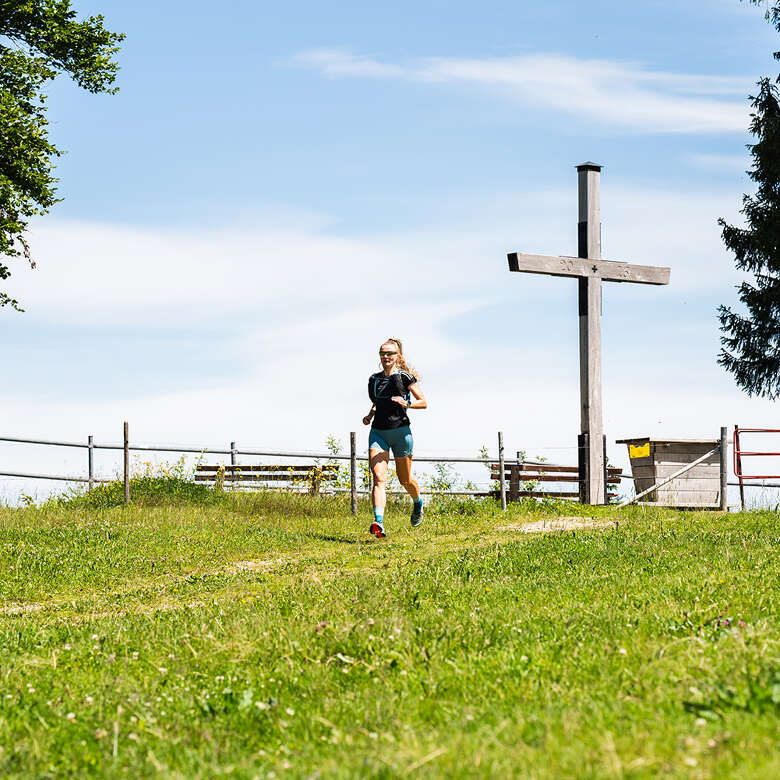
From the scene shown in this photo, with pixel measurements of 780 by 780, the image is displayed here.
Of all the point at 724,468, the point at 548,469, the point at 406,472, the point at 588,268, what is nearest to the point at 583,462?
the point at 724,468

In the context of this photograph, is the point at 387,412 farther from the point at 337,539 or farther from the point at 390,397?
the point at 337,539

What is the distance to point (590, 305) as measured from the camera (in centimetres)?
1720

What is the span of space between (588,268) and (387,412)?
19.5 feet

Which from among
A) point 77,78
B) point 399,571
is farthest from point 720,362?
point 399,571

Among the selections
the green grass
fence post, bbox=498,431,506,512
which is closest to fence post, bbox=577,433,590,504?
fence post, bbox=498,431,506,512

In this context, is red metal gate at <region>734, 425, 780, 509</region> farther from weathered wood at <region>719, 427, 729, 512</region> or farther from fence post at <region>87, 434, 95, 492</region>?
fence post at <region>87, 434, 95, 492</region>

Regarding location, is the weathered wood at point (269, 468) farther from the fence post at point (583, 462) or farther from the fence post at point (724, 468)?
the fence post at point (724, 468)

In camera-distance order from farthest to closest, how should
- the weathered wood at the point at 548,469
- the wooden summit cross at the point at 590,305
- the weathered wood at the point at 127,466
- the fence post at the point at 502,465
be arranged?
the weathered wood at the point at 548,469 < the weathered wood at the point at 127,466 < the fence post at the point at 502,465 < the wooden summit cross at the point at 590,305

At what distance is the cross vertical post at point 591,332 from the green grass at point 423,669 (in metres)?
6.74

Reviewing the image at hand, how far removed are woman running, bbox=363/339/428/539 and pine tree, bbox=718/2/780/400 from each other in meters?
17.7

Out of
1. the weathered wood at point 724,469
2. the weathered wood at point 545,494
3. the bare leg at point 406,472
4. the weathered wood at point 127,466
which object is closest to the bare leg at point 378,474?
the bare leg at point 406,472

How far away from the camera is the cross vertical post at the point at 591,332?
1722 centimetres

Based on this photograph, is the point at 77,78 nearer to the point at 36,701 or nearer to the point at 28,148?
the point at 28,148

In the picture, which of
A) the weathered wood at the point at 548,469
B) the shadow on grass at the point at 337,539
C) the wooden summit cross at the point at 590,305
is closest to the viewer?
the shadow on grass at the point at 337,539
